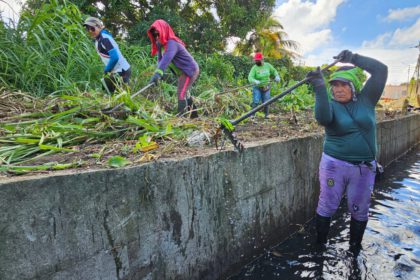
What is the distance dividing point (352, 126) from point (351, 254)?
139cm

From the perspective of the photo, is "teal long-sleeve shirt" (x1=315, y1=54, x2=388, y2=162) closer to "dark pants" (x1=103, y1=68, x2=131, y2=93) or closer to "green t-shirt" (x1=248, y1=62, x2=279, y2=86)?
"dark pants" (x1=103, y1=68, x2=131, y2=93)

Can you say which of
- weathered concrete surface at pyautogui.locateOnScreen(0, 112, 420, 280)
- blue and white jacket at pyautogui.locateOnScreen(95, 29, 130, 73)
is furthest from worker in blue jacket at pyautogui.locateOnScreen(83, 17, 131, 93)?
weathered concrete surface at pyautogui.locateOnScreen(0, 112, 420, 280)

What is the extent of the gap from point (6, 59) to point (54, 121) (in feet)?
7.16

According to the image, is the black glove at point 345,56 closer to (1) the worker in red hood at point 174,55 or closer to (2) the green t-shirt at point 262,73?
(1) the worker in red hood at point 174,55

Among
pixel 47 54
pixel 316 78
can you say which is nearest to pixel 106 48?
pixel 47 54

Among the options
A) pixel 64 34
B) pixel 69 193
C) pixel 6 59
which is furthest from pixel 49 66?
pixel 69 193

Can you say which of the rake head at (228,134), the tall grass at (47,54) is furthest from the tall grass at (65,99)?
the rake head at (228,134)

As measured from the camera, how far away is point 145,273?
6.73 feet

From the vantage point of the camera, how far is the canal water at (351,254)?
2764mm

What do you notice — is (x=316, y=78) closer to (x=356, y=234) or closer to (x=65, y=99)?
(x=356, y=234)

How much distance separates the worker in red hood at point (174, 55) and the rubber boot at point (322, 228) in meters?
2.02

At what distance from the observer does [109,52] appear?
419 cm

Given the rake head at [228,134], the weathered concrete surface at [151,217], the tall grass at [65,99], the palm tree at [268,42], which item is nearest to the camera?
the weathered concrete surface at [151,217]

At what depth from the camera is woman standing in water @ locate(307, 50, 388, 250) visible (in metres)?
2.71
